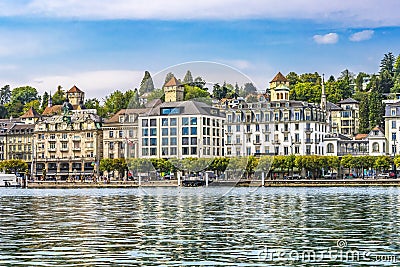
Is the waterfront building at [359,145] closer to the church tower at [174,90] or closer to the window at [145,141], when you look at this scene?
the window at [145,141]

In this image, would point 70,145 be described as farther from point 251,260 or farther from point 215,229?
point 251,260

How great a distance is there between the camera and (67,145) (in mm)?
162250

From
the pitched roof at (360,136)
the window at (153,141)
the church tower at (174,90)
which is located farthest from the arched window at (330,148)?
the church tower at (174,90)

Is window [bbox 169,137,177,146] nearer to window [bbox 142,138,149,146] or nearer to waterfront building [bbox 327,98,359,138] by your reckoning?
window [bbox 142,138,149,146]

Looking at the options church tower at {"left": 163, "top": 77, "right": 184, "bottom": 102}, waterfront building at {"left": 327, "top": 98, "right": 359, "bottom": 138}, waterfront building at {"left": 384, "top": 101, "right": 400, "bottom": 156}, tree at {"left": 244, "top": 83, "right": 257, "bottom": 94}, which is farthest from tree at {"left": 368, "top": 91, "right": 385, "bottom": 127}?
tree at {"left": 244, "top": 83, "right": 257, "bottom": 94}

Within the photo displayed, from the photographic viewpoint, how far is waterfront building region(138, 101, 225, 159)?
36594 millimetres

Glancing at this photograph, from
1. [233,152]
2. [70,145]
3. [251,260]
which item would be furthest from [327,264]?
[70,145]

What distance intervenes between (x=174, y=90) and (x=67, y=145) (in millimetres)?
128319

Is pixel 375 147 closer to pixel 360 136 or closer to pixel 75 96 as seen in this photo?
pixel 360 136

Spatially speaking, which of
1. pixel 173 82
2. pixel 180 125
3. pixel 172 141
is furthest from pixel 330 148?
pixel 173 82

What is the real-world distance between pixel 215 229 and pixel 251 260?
10053 mm

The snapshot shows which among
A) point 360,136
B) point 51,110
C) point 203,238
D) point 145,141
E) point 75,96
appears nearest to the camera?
point 203,238

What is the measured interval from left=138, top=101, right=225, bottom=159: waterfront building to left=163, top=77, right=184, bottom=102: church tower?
23 cm

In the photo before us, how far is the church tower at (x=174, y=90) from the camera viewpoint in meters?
35.7
